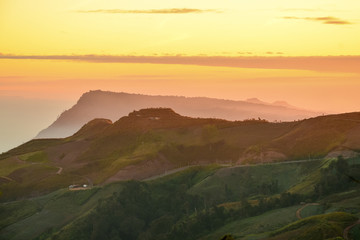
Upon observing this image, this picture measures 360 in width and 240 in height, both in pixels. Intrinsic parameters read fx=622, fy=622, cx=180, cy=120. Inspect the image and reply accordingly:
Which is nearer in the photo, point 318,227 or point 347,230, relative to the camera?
point 347,230

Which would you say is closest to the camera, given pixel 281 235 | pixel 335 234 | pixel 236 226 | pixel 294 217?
pixel 335 234

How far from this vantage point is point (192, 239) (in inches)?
7721

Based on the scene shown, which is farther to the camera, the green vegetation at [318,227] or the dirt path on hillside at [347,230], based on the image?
the green vegetation at [318,227]

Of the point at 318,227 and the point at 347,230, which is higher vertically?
the point at 318,227

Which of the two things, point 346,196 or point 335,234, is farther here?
point 346,196

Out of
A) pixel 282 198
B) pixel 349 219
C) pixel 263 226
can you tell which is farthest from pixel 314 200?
pixel 349 219

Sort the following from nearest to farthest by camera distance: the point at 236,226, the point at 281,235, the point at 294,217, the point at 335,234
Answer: the point at 335,234, the point at 281,235, the point at 294,217, the point at 236,226

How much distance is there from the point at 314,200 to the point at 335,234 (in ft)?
151

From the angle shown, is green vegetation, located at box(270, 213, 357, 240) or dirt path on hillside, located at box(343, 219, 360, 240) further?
green vegetation, located at box(270, 213, 357, 240)

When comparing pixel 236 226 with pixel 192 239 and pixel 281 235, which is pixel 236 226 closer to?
pixel 192 239

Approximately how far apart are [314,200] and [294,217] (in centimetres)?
1724

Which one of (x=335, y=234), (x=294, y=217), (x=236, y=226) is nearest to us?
(x=335, y=234)

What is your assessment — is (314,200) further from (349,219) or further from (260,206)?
(349,219)

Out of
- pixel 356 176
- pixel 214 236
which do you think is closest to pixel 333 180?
pixel 356 176
